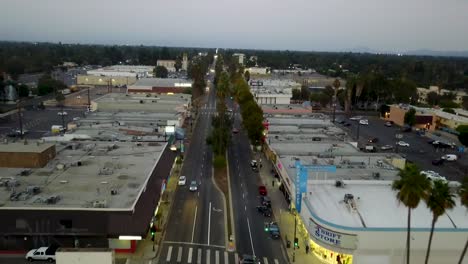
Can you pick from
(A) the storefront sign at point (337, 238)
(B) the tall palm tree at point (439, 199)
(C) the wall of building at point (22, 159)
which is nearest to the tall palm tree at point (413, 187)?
(B) the tall palm tree at point (439, 199)

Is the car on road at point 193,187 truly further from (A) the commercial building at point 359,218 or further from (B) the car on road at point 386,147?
(B) the car on road at point 386,147

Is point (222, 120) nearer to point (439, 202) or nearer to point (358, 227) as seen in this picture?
point (358, 227)

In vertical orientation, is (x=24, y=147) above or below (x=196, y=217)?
above

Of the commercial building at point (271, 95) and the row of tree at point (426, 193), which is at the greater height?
the row of tree at point (426, 193)

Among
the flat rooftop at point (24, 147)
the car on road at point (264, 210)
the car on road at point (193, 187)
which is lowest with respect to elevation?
the car on road at point (264, 210)

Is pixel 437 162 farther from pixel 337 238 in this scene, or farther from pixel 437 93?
pixel 437 93

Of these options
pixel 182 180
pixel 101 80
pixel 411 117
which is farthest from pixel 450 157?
pixel 101 80

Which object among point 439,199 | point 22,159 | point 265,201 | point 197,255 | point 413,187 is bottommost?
point 197,255
